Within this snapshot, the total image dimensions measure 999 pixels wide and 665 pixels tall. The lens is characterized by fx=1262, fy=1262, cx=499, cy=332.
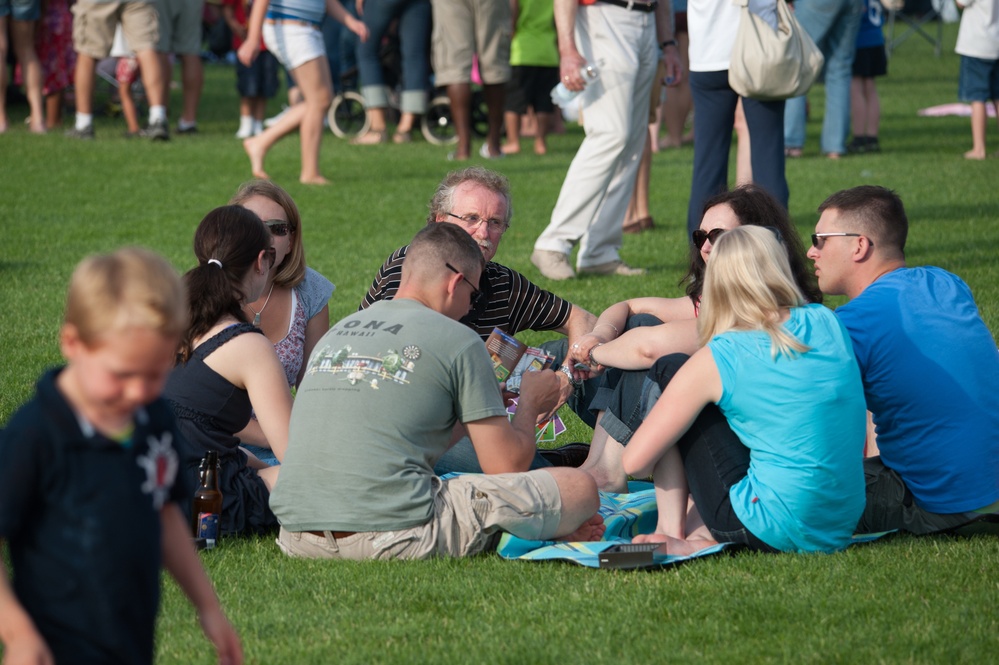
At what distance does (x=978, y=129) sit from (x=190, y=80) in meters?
9.07

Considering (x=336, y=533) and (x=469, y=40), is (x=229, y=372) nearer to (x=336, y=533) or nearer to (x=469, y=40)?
(x=336, y=533)

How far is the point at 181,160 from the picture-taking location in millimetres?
13164

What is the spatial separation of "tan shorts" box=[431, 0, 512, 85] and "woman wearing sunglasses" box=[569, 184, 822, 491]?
881 centimetres

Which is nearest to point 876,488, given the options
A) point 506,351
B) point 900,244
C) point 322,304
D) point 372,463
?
point 900,244

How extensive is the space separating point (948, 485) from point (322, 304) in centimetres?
249

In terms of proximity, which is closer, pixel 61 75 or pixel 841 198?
pixel 841 198

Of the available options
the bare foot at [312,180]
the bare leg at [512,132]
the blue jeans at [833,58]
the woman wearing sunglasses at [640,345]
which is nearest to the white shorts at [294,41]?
the bare foot at [312,180]

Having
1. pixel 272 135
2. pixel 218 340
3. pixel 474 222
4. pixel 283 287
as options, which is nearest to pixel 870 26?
pixel 272 135

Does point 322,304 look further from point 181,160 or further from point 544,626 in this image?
point 181,160

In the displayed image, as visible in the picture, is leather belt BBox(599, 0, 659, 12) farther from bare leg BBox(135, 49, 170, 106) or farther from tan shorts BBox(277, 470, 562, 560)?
bare leg BBox(135, 49, 170, 106)

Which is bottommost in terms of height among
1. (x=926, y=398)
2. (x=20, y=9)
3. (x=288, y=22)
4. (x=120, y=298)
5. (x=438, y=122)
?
(x=926, y=398)

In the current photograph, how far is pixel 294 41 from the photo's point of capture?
1109 cm

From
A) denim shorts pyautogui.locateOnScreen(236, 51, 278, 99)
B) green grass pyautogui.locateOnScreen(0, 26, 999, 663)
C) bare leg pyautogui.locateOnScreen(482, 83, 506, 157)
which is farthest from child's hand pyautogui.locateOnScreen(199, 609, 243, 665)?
denim shorts pyautogui.locateOnScreen(236, 51, 278, 99)

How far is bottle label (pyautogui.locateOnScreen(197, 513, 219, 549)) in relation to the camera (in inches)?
159
